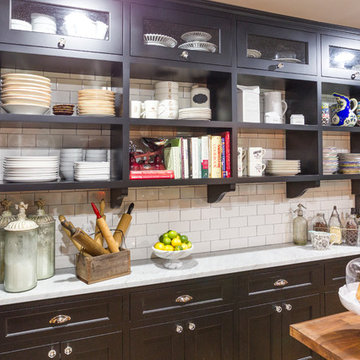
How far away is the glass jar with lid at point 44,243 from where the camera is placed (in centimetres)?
188

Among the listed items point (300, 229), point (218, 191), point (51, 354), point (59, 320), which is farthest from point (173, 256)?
point (300, 229)

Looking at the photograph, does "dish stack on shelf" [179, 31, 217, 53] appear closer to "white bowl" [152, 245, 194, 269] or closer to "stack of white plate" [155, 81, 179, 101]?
"stack of white plate" [155, 81, 179, 101]

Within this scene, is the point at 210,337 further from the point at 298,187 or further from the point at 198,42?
the point at 198,42

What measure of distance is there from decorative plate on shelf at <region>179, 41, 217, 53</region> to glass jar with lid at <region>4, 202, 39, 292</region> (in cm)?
144

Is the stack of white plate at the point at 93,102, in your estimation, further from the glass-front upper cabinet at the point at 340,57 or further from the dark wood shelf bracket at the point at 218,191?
the glass-front upper cabinet at the point at 340,57

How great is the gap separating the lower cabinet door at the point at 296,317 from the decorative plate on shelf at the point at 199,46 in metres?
1.80

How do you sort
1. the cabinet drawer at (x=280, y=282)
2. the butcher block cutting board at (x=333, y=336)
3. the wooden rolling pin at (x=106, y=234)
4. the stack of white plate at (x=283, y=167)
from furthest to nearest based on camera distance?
the stack of white plate at (x=283, y=167), the cabinet drawer at (x=280, y=282), the wooden rolling pin at (x=106, y=234), the butcher block cutting board at (x=333, y=336)

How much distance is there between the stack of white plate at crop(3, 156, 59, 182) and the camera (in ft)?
5.79

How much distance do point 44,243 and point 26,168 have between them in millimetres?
454

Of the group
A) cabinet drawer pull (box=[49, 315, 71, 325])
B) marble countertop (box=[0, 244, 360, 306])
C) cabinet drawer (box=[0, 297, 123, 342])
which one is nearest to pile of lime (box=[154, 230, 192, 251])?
marble countertop (box=[0, 244, 360, 306])

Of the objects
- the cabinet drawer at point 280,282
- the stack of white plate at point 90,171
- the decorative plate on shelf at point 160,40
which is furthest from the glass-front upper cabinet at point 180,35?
the cabinet drawer at point 280,282

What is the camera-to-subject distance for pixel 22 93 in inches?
69.3

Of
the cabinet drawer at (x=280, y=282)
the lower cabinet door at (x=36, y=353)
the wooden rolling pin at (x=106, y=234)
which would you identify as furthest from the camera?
the cabinet drawer at (x=280, y=282)

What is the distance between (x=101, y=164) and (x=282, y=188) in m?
1.58
